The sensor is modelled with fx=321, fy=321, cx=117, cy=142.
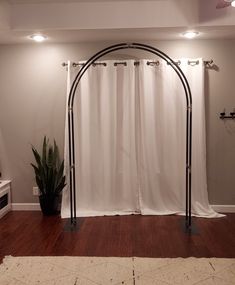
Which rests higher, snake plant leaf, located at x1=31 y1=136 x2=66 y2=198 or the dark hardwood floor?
snake plant leaf, located at x1=31 y1=136 x2=66 y2=198

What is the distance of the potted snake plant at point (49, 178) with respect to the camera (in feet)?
13.1

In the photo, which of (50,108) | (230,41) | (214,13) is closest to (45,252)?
(50,108)

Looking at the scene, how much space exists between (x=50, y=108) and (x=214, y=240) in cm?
252

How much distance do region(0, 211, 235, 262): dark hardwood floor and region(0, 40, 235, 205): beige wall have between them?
0.69 m

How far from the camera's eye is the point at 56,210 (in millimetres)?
4145

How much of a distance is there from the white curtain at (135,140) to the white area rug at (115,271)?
4.01 feet

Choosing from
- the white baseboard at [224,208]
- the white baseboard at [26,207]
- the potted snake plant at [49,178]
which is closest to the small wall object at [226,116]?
the white baseboard at [224,208]

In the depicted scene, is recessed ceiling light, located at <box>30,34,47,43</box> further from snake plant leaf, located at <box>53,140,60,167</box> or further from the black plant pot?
the black plant pot

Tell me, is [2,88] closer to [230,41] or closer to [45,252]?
[45,252]

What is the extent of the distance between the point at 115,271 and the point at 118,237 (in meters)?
0.71

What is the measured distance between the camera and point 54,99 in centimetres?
416

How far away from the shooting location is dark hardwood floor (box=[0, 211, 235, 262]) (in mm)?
3027

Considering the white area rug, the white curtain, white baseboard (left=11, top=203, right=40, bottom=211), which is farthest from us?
white baseboard (left=11, top=203, right=40, bottom=211)

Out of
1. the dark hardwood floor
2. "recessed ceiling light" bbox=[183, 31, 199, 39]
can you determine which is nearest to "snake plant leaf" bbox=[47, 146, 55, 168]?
the dark hardwood floor
